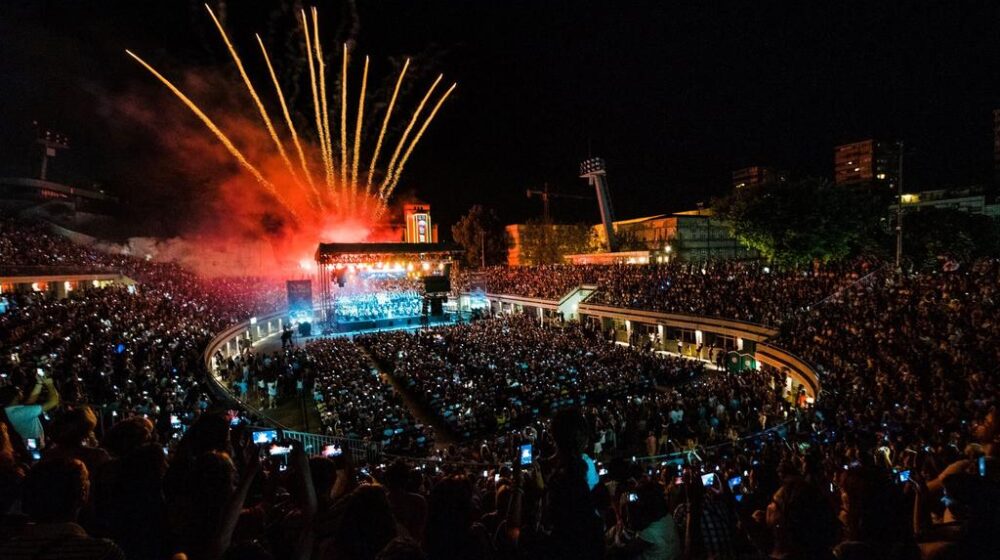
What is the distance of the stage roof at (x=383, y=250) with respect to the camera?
33.5 m

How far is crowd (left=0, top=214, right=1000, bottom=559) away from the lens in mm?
2611

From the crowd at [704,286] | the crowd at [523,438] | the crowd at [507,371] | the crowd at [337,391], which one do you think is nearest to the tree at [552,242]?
the crowd at [704,286]

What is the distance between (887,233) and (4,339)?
51321 mm

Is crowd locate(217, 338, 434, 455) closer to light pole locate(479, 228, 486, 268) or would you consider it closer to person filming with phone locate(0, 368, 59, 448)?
person filming with phone locate(0, 368, 59, 448)

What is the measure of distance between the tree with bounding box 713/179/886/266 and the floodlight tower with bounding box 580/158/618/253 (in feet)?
87.5

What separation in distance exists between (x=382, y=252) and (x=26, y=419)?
102 ft

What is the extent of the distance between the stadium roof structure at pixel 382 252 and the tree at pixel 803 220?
2130 cm

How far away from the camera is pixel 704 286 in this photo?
29047 mm

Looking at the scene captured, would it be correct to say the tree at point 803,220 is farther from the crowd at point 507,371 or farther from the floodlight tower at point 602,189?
the floodlight tower at point 602,189

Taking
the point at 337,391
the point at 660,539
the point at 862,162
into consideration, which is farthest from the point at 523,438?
the point at 862,162

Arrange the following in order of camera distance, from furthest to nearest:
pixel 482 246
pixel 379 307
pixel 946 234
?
pixel 482 246
pixel 379 307
pixel 946 234

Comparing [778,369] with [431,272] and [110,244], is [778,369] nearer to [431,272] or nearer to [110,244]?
[431,272]

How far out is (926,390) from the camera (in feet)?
37.6

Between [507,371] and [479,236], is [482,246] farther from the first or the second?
[507,371]
